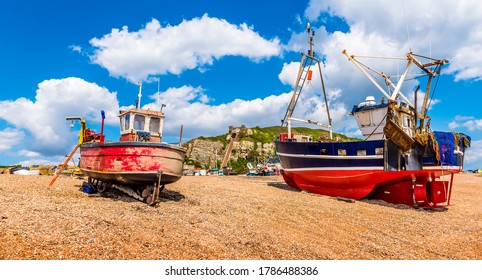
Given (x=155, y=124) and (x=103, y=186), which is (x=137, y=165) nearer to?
(x=103, y=186)

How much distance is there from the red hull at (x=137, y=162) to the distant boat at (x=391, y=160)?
10.7 meters

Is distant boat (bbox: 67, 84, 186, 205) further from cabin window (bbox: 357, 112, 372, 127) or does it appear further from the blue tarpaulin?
cabin window (bbox: 357, 112, 372, 127)

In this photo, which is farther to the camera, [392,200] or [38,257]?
[392,200]

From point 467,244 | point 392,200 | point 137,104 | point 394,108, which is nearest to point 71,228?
point 137,104

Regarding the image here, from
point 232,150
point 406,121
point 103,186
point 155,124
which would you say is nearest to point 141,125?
point 155,124

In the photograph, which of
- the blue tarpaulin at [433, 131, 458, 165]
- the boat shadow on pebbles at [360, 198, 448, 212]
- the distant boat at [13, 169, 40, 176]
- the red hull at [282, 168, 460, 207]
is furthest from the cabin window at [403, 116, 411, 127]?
the distant boat at [13, 169, 40, 176]

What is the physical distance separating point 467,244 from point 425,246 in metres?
1.89

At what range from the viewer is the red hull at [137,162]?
12.1 m

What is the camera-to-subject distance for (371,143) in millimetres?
17891

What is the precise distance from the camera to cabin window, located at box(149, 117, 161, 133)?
15.4 metres

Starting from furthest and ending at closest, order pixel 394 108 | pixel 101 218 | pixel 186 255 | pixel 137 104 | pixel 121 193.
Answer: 1. pixel 394 108
2. pixel 137 104
3. pixel 121 193
4. pixel 101 218
5. pixel 186 255

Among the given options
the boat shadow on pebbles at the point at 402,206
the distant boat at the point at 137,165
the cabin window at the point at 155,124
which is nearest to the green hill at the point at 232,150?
the boat shadow on pebbles at the point at 402,206

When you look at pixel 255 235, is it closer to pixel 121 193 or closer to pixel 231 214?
pixel 231 214

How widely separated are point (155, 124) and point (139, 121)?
85cm
